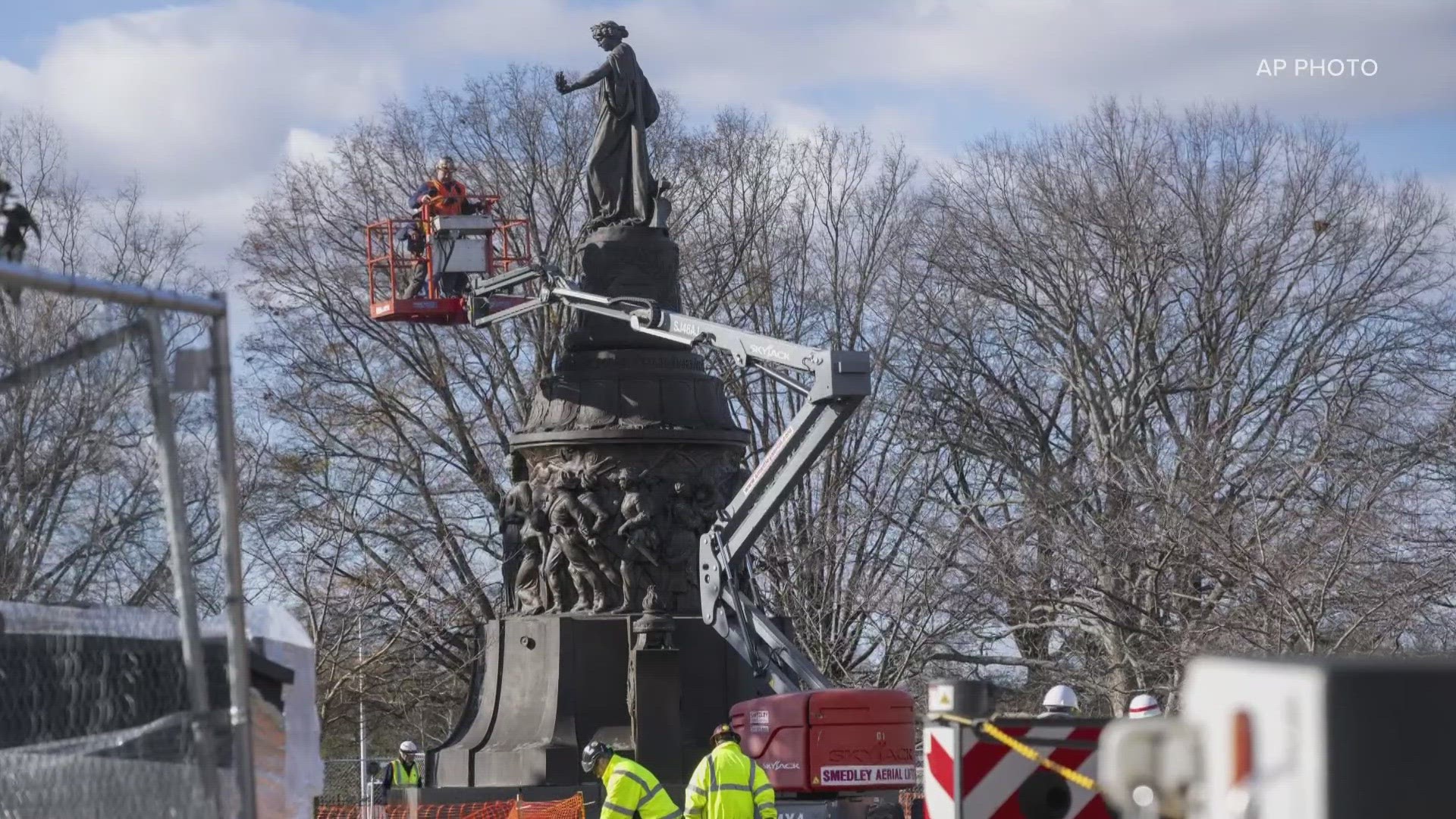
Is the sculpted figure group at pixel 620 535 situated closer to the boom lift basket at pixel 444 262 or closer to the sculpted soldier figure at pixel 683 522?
the sculpted soldier figure at pixel 683 522

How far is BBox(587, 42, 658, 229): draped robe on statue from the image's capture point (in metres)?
27.4

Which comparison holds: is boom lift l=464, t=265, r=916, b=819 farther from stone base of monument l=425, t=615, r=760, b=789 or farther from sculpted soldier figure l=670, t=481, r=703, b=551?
stone base of monument l=425, t=615, r=760, b=789

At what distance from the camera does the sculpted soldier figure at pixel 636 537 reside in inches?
1011

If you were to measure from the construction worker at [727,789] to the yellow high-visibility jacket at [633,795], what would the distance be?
1.42 ft

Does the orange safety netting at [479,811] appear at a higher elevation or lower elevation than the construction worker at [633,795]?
lower

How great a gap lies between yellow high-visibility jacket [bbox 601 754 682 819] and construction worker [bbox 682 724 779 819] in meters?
0.43

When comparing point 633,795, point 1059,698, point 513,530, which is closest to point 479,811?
point 513,530

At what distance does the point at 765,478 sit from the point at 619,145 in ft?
17.4

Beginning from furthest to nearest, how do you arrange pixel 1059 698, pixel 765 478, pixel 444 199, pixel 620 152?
pixel 444 199, pixel 620 152, pixel 765 478, pixel 1059 698

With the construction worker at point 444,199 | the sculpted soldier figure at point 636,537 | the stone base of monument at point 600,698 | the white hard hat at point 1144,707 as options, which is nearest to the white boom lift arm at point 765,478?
the sculpted soldier figure at point 636,537

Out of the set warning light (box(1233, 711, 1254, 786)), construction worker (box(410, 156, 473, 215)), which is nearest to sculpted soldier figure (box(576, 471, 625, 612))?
construction worker (box(410, 156, 473, 215))

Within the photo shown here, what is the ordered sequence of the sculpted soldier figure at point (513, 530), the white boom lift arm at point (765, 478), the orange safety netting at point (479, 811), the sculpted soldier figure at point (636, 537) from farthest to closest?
the sculpted soldier figure at point (513, 530)
the sculpted soldier figure at point (636, 537)
the white boom lift arm at point (765, 478)
the orange safety netting at point (479, 811)

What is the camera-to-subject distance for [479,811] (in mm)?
23469

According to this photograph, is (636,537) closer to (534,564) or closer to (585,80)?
(534,564)
